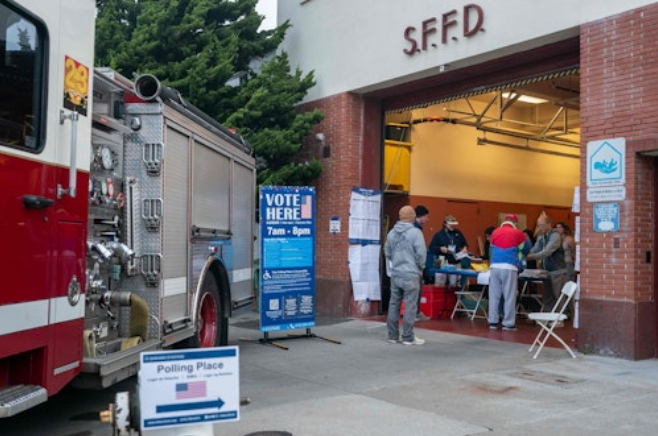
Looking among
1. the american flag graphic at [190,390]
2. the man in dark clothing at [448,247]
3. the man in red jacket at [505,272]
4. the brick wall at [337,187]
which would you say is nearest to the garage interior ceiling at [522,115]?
the brick wall at [337,187]

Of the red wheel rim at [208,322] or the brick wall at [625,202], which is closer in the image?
the red wheel rim at [208,322]

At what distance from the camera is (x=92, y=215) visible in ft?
18.9

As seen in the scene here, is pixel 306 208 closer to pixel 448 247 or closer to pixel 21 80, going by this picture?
pixel 448 247

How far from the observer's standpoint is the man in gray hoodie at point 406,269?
9.67 metres

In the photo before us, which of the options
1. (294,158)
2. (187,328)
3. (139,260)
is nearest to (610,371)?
(187,328)

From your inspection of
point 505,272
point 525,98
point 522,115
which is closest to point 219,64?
point 505,272

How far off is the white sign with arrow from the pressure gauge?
2366mm

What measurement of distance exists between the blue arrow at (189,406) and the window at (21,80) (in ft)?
6.03

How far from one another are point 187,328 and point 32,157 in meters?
3.11

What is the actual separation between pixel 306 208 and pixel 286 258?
0.76 meters

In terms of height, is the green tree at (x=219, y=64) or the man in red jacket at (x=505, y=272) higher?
the green tree at (x=219, y=64)

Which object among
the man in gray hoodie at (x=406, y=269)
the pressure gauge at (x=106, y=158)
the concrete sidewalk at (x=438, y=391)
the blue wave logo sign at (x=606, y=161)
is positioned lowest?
the concrete sidewalk at (x=438, y=391)

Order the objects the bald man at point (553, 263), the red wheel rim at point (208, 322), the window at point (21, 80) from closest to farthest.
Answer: the window at point (21, 80), the red wheel rim at point (208, 322), the bald man at point (553, 263)

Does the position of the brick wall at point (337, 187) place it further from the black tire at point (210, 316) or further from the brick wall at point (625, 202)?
the brick wall at point (625, 202)
